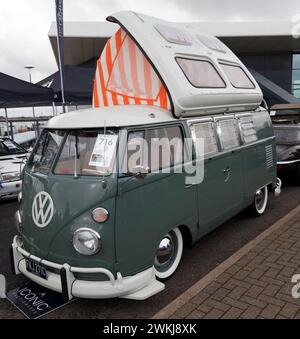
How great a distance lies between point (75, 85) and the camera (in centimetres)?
891

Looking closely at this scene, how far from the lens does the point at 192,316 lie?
10.6ft

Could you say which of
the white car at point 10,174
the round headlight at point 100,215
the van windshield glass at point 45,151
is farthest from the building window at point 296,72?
the round headlight at point 100,215

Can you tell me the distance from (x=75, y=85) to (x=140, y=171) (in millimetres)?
6383

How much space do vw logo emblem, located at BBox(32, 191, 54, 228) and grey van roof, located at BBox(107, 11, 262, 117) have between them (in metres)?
1.79

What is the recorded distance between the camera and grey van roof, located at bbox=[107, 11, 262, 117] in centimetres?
403

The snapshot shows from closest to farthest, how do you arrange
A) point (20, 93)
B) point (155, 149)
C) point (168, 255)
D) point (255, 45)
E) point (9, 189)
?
1. point (155, 149)
2. point (168, 255)
3. point (9, 189)
4. point (20, 93)
5. point (255, 45)

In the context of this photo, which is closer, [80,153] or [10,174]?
[80,153]

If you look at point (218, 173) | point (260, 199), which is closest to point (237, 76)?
point (218, 173)

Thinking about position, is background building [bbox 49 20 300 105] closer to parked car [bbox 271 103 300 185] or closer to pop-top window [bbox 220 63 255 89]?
parked car [bbox 271 103 300 185]

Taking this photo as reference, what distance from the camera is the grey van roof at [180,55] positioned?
4027mm

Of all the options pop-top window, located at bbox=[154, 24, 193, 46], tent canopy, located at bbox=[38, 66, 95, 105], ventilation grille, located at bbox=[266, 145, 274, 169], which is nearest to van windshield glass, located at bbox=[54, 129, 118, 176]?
pop-top window, located at bbox=[154, 24, 193, 46]

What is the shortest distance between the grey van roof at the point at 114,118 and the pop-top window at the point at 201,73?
2.29ft

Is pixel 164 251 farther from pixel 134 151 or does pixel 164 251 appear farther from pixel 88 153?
pixel 88 153

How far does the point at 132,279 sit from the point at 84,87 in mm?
6716
